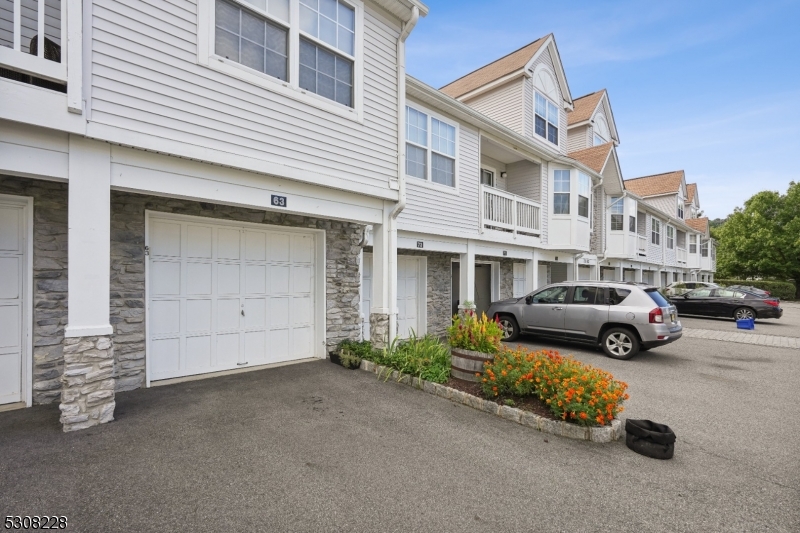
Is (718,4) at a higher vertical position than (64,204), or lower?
higher

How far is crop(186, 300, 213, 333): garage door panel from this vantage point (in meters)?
5.53

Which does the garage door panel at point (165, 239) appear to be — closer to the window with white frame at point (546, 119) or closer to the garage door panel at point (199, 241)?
the garage door panel at point (199, 241)

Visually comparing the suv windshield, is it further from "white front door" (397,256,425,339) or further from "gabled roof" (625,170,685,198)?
"gabled roof" (625,170,685,198)

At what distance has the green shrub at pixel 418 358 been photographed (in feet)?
18.3

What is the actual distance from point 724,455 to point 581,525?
2.41 metres

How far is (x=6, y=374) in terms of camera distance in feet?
13.9

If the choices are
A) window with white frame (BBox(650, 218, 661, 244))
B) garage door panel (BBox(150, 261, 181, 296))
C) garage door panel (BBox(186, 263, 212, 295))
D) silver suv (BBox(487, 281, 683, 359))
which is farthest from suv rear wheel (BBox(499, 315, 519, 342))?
window with white frame (BBox(650, 218, 661, 244))

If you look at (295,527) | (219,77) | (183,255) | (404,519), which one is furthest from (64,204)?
(404,519)

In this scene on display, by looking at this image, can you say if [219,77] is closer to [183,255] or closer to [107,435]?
[183,255]

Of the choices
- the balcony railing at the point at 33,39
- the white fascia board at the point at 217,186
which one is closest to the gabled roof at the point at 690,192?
the white fascia board at the point at 217,186

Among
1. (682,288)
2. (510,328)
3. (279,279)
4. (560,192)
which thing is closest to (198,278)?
(279,279)

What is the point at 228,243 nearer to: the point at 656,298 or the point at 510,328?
the point at 510,328

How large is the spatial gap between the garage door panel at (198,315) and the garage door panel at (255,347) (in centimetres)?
68

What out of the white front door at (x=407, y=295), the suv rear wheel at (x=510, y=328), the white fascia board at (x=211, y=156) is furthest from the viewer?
the suv rear wheel at (x=510, y=328)
